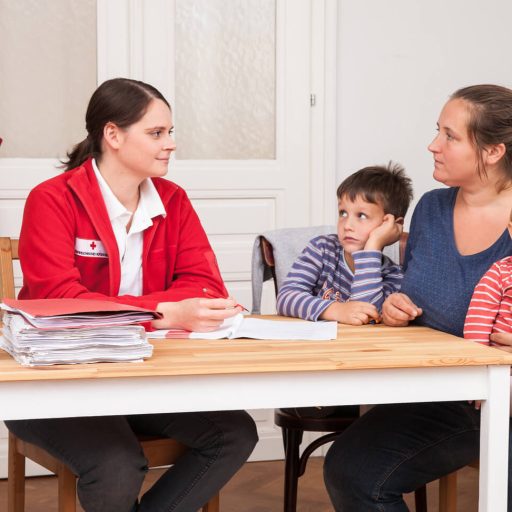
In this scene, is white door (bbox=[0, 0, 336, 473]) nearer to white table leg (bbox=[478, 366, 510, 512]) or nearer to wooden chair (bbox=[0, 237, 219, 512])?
wooden chair (bbox=[0, 237, 219, 512])

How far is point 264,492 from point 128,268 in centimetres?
125

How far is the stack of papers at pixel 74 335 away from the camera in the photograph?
1.57 metres

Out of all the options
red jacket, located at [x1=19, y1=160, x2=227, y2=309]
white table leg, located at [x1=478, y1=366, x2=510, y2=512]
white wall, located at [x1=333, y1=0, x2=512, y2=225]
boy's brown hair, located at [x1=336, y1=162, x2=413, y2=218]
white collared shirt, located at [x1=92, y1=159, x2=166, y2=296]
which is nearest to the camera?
white table leg, located at [x1=478, y1=366, x2=510, y2=512]

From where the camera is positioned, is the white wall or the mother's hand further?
the white wall

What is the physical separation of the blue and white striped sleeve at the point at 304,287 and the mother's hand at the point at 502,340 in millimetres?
441

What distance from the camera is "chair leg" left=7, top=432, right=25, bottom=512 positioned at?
2230 millimetres

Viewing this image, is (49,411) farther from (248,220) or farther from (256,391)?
(248,220)

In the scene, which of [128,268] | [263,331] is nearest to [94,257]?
[128,268]

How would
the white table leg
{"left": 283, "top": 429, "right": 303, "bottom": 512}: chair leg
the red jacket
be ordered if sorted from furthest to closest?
{"left": 283, "top": 429, "right": 303, "bottom": 512}: chair leg
the red jacket
the white table leg

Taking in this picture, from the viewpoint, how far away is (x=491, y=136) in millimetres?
2113

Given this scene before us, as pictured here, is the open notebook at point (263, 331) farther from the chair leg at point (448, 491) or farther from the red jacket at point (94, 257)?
the chair leg at point (448, 491)

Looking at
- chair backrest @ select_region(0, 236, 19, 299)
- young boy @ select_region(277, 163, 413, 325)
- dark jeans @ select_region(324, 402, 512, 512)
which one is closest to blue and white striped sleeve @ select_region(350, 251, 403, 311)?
young boy @ select_region(277, 163, 413, 325)

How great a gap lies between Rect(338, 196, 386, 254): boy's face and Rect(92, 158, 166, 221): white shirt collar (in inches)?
17.3

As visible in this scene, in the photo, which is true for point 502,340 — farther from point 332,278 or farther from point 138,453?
point 138,453
